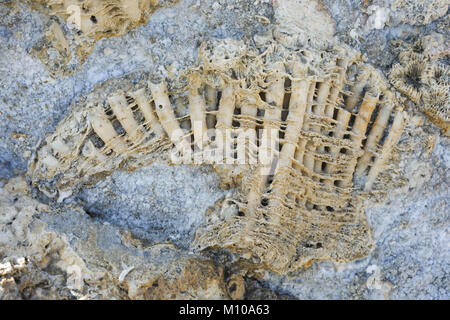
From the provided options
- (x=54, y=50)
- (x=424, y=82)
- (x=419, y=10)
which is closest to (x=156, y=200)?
(x=54, y=50)

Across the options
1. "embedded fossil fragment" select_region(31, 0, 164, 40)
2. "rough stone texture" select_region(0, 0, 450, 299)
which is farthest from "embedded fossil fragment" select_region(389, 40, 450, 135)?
"embedded fossil fragment" select_region(31, 0, 164, 40)

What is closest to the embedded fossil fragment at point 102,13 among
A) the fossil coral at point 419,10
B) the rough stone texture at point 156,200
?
the rough stone texture at point 156,200

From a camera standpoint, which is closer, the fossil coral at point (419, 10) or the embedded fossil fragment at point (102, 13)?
the embedded fossil fragment at point (102, 13)

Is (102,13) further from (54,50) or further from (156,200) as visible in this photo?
(156,200)

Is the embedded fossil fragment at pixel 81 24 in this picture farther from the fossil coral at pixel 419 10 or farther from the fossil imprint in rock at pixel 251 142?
the fossil coral at pixel 419 10

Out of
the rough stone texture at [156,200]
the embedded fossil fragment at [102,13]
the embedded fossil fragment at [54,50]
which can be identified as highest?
the embedded fossil fragment at [102,13]

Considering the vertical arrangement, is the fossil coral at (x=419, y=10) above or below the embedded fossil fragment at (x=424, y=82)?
above

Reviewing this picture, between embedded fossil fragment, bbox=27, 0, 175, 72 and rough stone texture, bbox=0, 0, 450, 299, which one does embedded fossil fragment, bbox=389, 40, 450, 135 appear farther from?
embedded fossil fragment, bbox=27, 0, 175, 72
